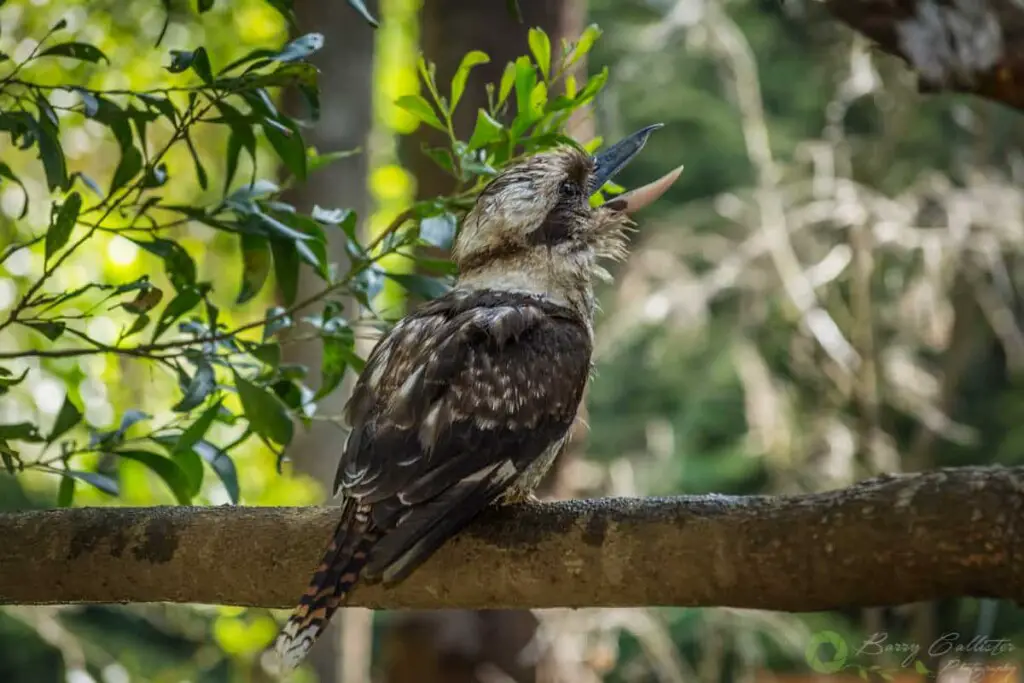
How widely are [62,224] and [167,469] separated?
50 cm

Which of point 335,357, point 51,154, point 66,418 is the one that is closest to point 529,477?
point 335,357

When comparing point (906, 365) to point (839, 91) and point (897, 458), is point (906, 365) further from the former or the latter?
point (839, 91)

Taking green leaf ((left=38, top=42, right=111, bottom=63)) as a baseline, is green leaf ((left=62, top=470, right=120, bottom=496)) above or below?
below

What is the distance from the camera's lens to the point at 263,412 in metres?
2.04

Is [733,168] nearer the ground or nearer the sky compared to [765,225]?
nearer the ground

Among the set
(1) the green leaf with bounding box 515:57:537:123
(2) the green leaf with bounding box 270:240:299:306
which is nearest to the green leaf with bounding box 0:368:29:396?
(2) the green leaf with bounding box 270:240:299:306

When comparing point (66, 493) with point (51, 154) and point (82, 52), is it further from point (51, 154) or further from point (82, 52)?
point (82, 52)

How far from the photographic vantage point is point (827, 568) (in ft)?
4.44

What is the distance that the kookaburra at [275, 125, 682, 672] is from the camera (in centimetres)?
176

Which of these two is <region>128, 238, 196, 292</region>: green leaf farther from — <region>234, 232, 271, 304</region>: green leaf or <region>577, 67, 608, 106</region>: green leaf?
<region>577, 67, 608, 106</region>: green leaf

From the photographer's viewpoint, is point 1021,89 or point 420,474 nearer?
point 1021,89

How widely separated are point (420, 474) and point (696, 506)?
0.51 m

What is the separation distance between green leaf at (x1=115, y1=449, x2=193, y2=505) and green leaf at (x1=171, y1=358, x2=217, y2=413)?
0.09 meters

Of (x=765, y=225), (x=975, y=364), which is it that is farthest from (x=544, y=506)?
(x=975, y=364)
